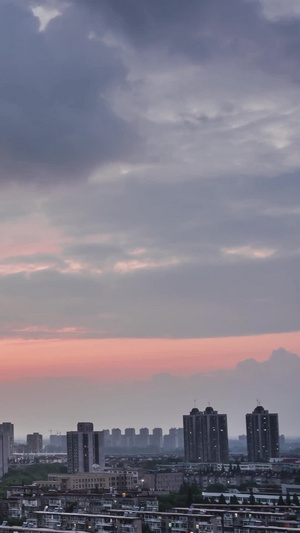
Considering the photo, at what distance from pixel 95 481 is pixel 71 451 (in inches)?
605

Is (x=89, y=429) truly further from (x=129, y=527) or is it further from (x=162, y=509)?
(x=129, y=527)

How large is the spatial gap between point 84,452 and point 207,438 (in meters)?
20.2

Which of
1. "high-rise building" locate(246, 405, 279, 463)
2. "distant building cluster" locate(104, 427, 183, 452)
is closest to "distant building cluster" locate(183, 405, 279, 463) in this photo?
"high-rise building" locate(246, 405, 279, 463)

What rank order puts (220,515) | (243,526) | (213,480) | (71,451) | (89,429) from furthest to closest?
1. (89,429)
2. (71,451)
3. (213,480)
4. (220,515)
5. (243,526)

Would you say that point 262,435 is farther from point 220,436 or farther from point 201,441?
point 201,441

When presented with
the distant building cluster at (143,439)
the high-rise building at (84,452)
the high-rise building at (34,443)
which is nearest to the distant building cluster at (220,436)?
the high-rise building at (84,452)

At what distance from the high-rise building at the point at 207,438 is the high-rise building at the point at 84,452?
61.2ft

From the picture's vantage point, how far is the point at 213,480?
5259 centimetres

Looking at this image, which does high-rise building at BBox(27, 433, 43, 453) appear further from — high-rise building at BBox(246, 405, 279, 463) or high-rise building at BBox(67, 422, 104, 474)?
high-rise building at BBox(67, 422, 104, 474)

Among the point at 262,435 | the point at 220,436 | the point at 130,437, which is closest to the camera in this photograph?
the point at 262,435

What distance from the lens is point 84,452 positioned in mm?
60000

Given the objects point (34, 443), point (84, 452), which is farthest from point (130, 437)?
point (84, 452)

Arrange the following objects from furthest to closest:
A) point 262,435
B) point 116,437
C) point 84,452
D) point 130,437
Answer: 1. point 116,437
2. point 130,437
3. point 262,435
4. point 84,452

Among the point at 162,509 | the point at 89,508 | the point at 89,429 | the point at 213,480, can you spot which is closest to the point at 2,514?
the point at 89,508
